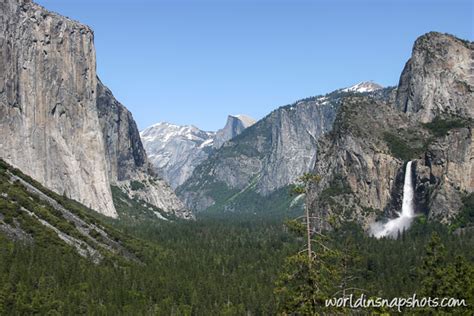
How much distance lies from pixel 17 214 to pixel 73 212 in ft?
122

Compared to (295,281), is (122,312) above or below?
below

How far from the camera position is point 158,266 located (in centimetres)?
16338

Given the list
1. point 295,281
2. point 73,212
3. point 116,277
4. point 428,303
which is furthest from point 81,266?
point 295,281

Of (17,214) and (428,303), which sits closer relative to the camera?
(428,303)

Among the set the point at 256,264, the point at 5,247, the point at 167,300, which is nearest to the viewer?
the point at 167,300

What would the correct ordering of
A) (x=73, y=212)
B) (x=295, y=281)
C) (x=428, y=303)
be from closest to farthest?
(x=295, y=281)
(x=428, y=303)
(x=73, y=212)

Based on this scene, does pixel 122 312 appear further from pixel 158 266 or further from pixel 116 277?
pixel 158 266

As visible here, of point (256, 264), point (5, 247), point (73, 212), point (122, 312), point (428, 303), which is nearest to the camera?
point (428, 303)

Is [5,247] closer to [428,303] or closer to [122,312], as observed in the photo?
[122,312]

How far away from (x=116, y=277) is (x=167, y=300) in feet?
54.7

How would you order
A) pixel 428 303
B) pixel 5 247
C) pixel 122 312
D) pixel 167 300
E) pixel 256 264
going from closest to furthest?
pixel 428 303 < pixel 122 312 < pixel 167 300 < pixel 5 247 < pixel 256 264

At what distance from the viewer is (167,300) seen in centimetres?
12656

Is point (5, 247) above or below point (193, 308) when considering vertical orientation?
above

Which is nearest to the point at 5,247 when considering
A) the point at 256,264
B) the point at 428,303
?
the point at 256,264
